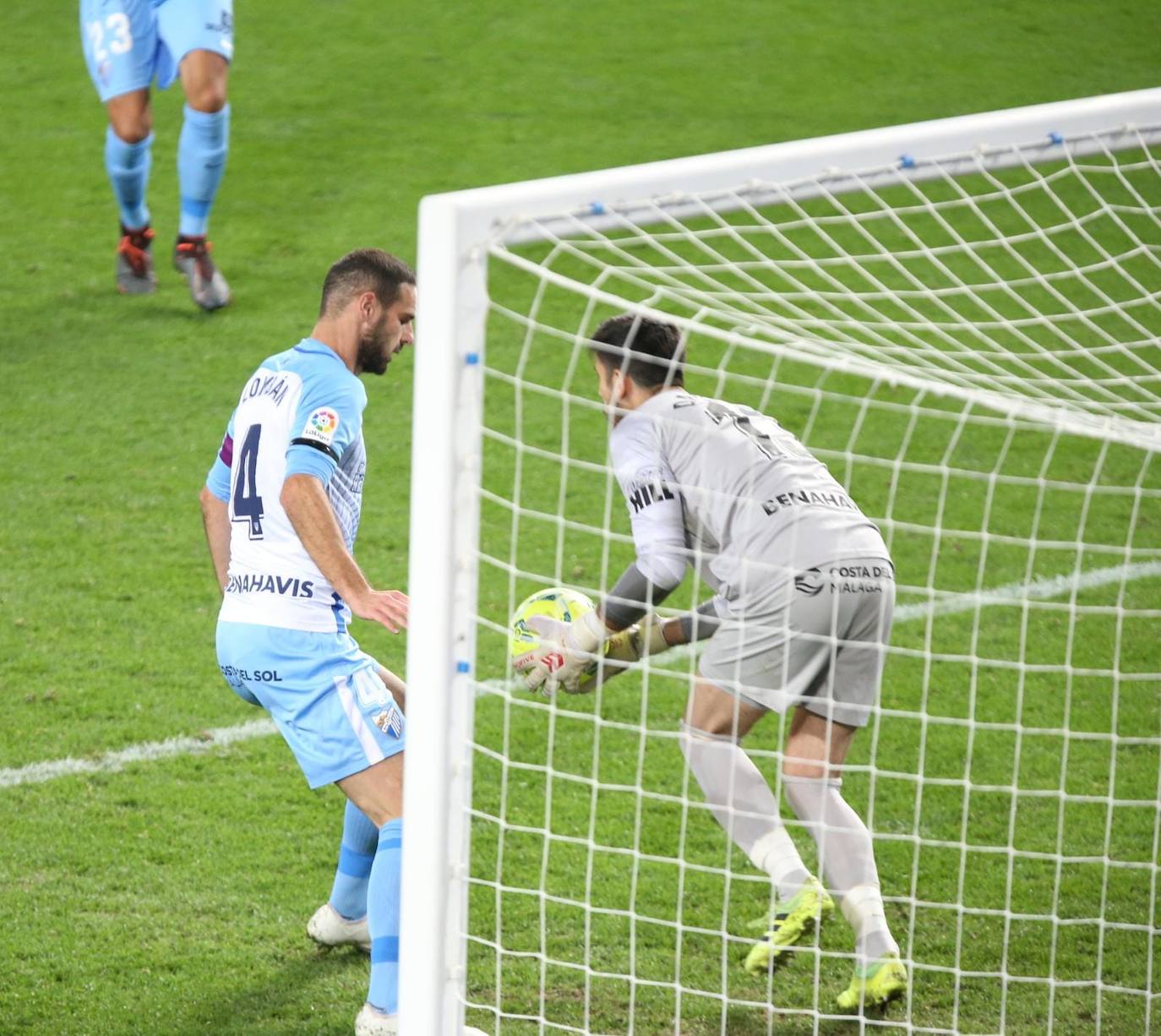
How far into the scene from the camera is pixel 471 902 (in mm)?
4367

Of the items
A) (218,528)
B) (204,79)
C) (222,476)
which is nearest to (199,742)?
(218,528)

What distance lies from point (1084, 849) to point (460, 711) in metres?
2.34

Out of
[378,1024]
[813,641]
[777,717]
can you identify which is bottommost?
[777,717]

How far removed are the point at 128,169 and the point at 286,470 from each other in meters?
4.57

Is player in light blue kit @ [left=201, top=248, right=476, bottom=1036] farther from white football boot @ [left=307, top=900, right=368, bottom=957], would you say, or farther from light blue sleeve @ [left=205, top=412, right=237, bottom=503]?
white football boot @ [left=307, top=900, right=368, bottom=957]

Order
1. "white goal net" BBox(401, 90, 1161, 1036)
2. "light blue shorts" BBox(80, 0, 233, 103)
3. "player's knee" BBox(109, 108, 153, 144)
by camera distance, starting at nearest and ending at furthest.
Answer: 1. "white goal net" BBox(401, 90, 1161, 1036)
2. "light blue shorts" BBox(80, 0, 233, 103)
3. "player's knee" BBox(109, 108, 153, 144)

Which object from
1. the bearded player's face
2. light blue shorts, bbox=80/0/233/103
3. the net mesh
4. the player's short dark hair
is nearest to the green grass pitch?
the net mesh

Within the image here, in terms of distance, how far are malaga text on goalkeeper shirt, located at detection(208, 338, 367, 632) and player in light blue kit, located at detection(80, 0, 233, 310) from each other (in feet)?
13.2

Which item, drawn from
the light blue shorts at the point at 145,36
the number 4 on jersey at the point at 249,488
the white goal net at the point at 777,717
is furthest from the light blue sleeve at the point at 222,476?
the light blue shorts at the point at 145,36

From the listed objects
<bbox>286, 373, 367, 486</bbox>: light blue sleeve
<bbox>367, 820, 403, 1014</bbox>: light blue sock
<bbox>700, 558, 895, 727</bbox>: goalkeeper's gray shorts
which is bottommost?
<bbox>367, 820, 403, 1014</bbox>: light blue sock

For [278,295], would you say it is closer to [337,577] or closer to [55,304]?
[55,304]

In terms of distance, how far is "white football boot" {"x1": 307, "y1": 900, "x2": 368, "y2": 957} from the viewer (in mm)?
4098

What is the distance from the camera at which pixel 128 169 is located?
304 inches

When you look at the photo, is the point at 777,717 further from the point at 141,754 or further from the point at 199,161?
the point at 199,161
